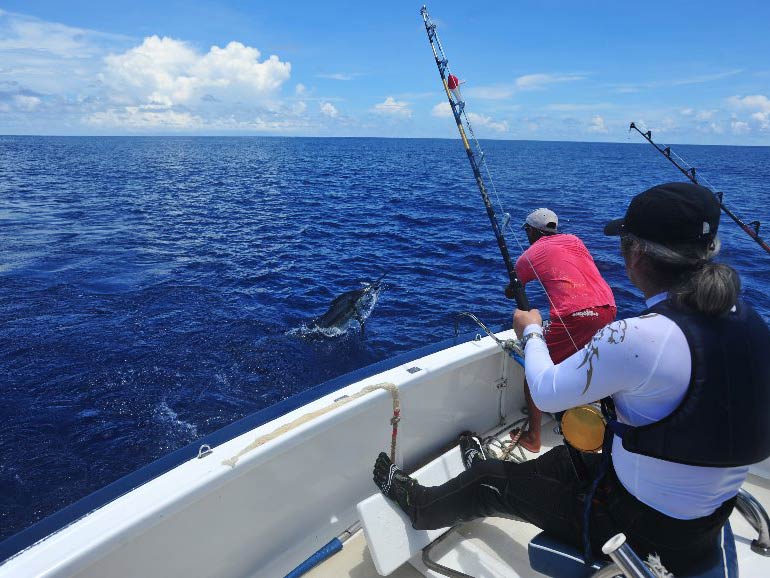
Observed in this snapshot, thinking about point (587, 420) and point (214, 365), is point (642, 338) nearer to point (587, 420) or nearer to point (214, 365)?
point (587, 420)

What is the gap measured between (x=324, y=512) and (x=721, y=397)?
2.27 metres

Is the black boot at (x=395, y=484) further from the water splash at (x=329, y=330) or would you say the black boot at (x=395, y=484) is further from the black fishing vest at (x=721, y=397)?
the water splash at (x=329, y=330)

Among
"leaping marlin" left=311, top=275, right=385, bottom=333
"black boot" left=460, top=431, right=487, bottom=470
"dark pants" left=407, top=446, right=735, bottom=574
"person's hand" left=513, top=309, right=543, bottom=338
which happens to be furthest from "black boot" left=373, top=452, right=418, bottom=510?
"leaping marlin" left=311, top=275, right=385, bottom=333

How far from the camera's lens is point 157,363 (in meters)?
7.50

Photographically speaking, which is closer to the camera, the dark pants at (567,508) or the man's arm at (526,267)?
the dark pants at (567,508)

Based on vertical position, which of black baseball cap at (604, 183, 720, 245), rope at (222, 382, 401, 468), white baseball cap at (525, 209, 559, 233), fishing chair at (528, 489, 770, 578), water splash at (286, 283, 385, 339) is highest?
black baseball cap at (604, 183, 720, 245)

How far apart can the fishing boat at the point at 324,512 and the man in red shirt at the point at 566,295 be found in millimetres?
304

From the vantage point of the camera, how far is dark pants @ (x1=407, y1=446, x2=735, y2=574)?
1.79m

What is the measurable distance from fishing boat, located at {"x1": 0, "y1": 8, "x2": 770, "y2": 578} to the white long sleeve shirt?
0.93 ft

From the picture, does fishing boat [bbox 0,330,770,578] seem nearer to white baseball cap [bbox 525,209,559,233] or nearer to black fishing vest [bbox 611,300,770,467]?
black fishing vest [bbox 611,300,770,467]

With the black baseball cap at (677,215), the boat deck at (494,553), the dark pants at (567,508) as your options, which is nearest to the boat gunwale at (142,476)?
the boat deck at (494,553)

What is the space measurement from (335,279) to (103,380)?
21.9ft

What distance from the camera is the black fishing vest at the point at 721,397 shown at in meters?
1.50

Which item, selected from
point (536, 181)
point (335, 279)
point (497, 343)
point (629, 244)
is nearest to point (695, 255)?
point (629, 244)
